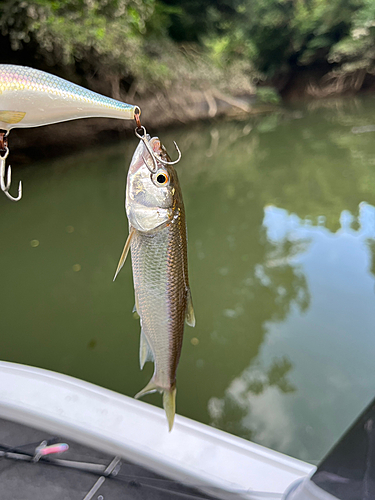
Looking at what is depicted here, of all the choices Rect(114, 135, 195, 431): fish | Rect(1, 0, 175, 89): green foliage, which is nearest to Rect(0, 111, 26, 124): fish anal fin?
Rect(114, 135, 195, 431): fish

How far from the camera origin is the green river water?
2404mm

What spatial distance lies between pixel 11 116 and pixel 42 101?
0.06 m


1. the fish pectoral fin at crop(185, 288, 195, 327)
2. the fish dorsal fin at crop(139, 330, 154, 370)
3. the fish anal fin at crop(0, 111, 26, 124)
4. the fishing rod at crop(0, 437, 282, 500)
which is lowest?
the fishing rod at crop(0, 437, 282, 500)

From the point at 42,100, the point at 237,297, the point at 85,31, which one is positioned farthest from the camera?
the point at 85,31

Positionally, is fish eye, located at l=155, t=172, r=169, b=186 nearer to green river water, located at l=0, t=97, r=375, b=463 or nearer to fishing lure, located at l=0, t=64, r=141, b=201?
fishing lure, located at l=0, t=64, r=141, b=201

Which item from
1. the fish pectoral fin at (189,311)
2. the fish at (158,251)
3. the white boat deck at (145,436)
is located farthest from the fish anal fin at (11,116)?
the white boat deck at (145,436)

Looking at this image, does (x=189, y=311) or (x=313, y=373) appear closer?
(x=189, y=311)

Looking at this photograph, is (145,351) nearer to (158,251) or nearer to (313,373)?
(158,251)

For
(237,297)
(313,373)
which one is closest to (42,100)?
(313,373)

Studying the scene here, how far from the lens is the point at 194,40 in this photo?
1515 centimetres

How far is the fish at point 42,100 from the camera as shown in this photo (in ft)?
1.98

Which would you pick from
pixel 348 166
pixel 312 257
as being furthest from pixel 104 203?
pixel 348 166

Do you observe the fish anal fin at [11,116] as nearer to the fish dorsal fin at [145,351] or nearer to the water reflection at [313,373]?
the fish dorsal fin at [145,351]

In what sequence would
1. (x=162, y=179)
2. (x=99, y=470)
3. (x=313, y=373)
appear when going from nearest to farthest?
(x=162, y=179) → (x=99, y=470) → (x=313, y=373)
